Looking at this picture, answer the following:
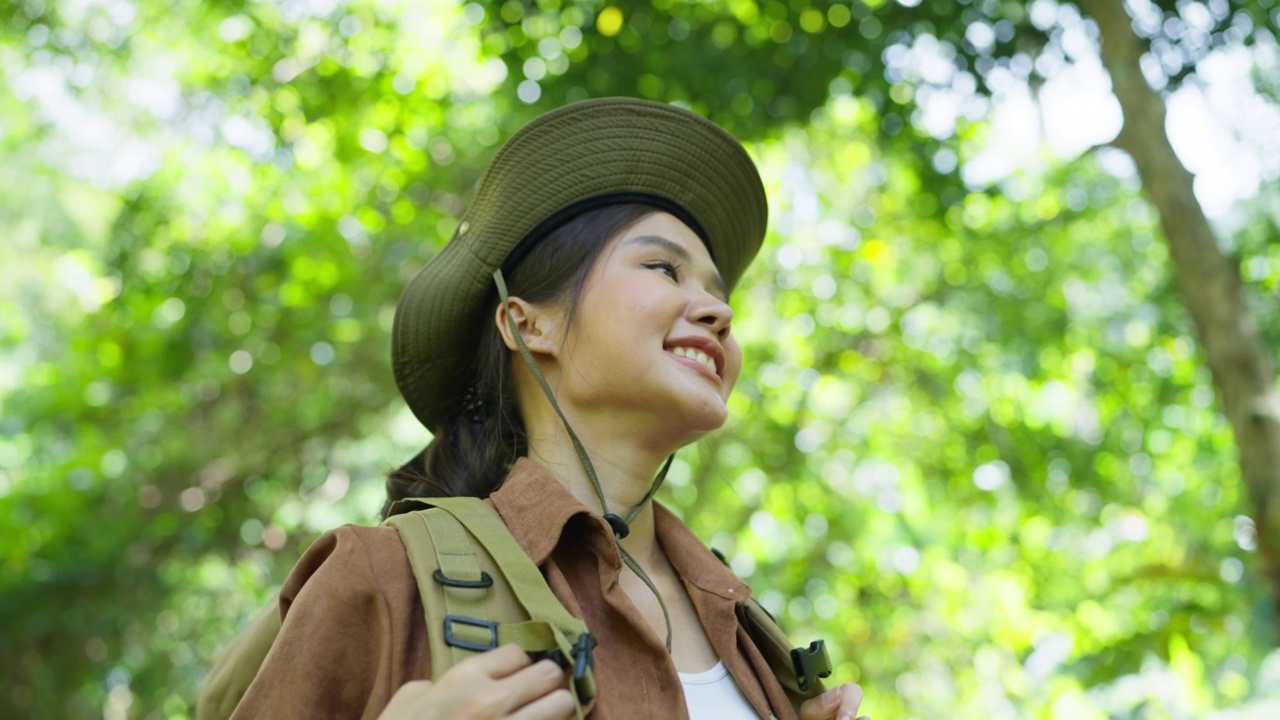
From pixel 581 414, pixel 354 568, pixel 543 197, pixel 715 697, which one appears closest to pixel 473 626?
pixel 354 568

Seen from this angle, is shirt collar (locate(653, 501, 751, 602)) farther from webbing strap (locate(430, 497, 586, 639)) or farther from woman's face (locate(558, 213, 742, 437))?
webbing strap (locate(430, 497, 586, 639))

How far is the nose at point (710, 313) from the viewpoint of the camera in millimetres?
2064

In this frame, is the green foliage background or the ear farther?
the green foliage background

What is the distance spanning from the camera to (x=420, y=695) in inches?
54.6

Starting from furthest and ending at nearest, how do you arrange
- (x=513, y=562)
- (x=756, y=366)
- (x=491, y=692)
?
(x=756, y=366), (x=513, y=562), (x=491, y=692)

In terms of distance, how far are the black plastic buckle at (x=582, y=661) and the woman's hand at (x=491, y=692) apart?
21 millimetres

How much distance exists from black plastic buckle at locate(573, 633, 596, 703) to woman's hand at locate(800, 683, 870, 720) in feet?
1.99

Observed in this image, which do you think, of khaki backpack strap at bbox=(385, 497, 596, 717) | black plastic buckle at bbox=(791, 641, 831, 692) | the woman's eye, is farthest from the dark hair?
black plastic buckle at bbox=(791, 641, 831, 692)

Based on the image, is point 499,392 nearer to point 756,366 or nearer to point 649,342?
point 649,342

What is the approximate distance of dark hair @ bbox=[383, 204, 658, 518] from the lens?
216 cm

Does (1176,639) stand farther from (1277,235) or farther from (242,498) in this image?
(242,498)

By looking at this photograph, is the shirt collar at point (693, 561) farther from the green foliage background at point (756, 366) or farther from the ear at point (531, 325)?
the green foliage background at point (756, 366)

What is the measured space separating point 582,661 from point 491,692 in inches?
5.7

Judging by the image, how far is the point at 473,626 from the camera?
60.1 inches
